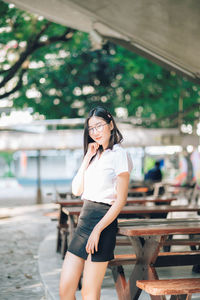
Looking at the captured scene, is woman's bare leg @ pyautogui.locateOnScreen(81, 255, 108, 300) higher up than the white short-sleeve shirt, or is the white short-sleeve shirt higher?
the white short-sleeve shirt

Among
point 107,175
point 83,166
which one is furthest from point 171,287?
point 83,166

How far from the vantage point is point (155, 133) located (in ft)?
68.5

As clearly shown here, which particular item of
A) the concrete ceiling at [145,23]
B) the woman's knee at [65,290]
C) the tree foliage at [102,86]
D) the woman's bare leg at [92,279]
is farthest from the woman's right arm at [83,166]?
the tree foliage at [102,86]

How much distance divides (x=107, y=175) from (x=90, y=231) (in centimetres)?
38

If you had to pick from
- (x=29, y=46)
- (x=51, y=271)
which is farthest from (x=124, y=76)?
(x=51, y=271)

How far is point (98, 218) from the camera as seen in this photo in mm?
3445

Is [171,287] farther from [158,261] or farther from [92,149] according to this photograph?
[92,149]

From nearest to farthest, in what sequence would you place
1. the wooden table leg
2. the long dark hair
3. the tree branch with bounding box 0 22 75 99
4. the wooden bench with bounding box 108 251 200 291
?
the long dark hair, the wooden table leg, the wooden bench with bounding box 108 251 200 291, the tree branch with bounding box 0 22 75 99

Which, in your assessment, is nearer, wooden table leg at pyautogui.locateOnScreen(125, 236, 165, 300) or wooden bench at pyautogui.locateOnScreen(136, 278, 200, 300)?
wooden bench at pyautogui.locateOnScreen(136, 278, 200, 300)

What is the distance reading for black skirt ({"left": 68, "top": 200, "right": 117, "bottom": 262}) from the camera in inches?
134

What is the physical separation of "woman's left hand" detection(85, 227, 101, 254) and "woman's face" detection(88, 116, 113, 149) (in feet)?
1.96

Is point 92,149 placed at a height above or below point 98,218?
above

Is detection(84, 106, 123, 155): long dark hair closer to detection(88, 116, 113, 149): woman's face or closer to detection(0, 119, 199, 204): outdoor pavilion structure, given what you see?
detection(88, 116, 113, 149): woman's face

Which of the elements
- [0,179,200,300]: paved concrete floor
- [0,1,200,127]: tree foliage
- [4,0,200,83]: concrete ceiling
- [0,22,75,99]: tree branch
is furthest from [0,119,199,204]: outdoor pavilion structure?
[4,0,200,83]: concrete ceiling
